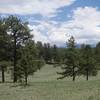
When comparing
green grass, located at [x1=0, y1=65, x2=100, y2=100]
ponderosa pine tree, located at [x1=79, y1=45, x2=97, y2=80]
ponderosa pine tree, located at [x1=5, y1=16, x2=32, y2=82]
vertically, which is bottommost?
green grass, located at [x1=0, y1=65, x2=100, y2=100]

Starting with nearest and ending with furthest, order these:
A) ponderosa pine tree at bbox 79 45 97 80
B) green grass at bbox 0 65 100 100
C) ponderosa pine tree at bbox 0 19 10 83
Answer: green grass at bbox 0 65 100 100
ponderosa pine tree at bbox 0 19 10 83
ponderosa pine tree at bbox 79 45 97 80

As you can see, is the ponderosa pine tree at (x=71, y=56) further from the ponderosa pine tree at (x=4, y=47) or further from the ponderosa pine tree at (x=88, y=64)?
the ponderosa pine tree at (x=4, y=47)

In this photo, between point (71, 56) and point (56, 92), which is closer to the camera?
point (56, 92)

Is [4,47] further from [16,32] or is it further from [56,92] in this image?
[56,92]

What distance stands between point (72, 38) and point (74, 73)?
626 cm

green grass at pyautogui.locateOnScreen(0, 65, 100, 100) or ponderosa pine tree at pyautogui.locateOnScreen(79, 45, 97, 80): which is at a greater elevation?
ponderosa pine tree at pyautogui.locateOnScreen(79, 45, 97, 80)

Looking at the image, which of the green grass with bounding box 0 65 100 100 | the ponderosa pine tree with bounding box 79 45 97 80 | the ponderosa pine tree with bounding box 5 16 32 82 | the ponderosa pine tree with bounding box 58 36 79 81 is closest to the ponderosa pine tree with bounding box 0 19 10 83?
the ponderosa pine tree with bounding box 5 16 32 82

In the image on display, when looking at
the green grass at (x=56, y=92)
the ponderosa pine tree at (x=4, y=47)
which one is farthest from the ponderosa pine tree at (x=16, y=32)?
the green grass at (x=56, y=92)

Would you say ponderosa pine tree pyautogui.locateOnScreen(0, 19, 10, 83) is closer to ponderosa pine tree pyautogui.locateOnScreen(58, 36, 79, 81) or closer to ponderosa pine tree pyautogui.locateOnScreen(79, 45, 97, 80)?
ponderosa pine tree pyautogui.locateOnScreen(58, 36, 79, 81)

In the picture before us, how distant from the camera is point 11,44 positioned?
57094 millimetres

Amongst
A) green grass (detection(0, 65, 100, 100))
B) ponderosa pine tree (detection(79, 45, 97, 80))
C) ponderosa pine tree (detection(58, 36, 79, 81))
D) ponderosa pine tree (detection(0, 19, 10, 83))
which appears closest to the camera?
green grass (detection(0, 65, 100, 100))

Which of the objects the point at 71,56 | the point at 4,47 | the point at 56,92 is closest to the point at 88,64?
the point at 71,56

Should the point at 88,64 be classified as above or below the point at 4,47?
below

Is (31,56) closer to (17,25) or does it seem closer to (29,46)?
(29,46)
